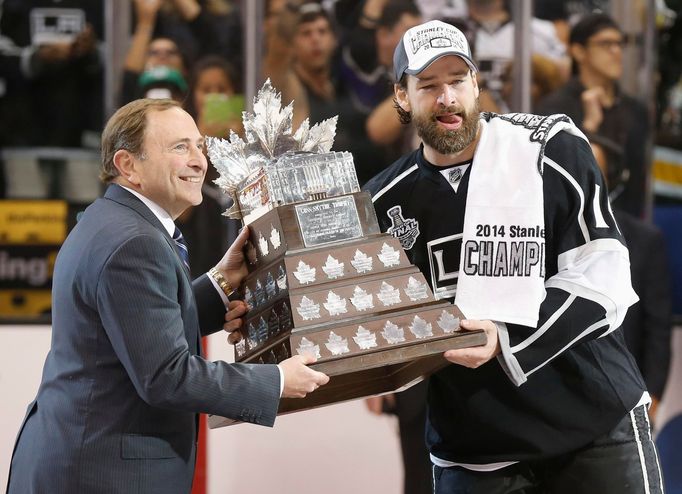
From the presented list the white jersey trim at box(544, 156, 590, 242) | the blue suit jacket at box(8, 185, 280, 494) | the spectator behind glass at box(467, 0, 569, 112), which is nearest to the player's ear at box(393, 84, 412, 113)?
the white jersey trim at box(544, 156, 590, 242)

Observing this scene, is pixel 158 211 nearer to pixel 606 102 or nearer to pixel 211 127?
pixel 211 127

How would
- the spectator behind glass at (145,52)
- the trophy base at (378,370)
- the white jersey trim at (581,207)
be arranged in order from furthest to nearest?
the spectator behind glass at (145,52), the white jersey trim at (581,207), the trophy base at (378,370)

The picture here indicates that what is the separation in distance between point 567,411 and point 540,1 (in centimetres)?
228

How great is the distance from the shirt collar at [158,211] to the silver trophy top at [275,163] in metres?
0.25

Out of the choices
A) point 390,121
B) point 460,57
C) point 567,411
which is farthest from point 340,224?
point 390,121

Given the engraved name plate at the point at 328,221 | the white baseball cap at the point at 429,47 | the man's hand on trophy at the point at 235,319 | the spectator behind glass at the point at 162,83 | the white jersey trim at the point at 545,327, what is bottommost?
the man's hand on trophy at the point at 235,319

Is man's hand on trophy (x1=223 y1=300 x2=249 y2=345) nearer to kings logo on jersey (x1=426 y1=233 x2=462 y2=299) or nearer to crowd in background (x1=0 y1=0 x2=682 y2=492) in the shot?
kings logo on jersey (x1=426 y1=233 x2=462 y2=299)

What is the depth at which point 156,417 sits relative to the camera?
2.39 m

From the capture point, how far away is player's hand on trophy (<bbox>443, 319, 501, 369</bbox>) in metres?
2.51

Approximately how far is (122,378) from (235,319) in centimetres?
49

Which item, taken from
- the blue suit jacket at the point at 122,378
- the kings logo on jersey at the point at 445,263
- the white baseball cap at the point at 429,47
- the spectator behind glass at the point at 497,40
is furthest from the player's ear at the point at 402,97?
the spectator behind glass at the point at 497,40

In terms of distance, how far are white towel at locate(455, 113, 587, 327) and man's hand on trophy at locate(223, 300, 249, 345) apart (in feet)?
1.85

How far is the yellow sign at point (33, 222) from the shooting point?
4340 millimetres

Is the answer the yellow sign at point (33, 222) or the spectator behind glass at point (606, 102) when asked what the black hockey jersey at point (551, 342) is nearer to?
the spectator behind glass at point (606, 102)
